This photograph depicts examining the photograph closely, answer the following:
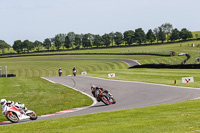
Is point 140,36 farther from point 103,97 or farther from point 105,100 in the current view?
point 103,97

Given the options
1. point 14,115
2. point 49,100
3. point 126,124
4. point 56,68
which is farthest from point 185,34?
point 126,124

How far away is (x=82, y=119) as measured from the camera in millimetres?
11867

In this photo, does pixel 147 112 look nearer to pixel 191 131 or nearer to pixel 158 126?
pixel 158 126

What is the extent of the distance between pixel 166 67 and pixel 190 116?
31780 mm

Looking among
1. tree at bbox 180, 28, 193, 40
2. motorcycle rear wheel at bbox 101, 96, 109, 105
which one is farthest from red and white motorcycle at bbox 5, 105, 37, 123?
tree at bbox 180, 28, 193, 40

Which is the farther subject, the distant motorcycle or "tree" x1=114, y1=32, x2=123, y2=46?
"tree" x1=114, y1=32, x2=123, y2=46

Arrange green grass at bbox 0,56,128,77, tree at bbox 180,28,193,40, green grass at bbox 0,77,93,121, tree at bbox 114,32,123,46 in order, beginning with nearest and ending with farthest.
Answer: green grass at bbox 0,77,93,121
green grass at bbox 0,56,128,77
tree at bbox 180,28,193,40
tree at bbox 114,32,123,46

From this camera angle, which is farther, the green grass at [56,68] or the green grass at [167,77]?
the green grass at [56,68]

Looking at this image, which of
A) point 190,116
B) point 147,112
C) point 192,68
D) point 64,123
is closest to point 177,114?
point 190,116

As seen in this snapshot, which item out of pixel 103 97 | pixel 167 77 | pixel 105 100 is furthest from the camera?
pixel 167 77

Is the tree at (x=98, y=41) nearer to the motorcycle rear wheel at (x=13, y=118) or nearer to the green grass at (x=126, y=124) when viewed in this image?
the motorcycle rear wheel at (x=13, y=118)

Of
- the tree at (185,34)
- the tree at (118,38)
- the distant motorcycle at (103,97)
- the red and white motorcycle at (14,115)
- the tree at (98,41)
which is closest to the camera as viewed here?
the red and white motorcycle at (14,115)

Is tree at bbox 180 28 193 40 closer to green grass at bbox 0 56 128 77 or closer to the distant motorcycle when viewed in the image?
green grass at bbox 0 56 128 77

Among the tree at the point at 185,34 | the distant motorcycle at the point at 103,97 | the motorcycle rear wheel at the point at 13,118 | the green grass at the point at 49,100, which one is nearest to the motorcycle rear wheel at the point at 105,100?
the distant motorcycle at the point at 103,97
